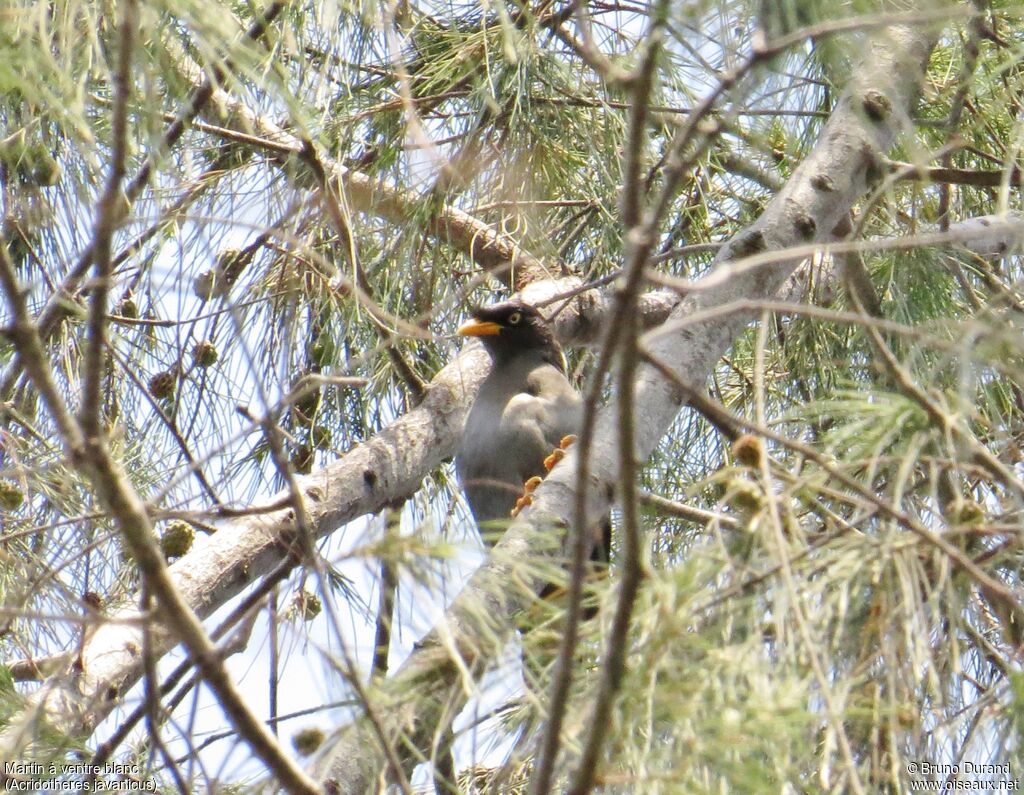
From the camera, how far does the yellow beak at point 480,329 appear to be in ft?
15.2

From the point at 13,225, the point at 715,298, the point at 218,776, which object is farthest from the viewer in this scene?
the point at 13,225

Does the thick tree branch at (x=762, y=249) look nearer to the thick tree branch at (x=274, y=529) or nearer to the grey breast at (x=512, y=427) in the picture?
the thick tree branch at (x=274, y=529)

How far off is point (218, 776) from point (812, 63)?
2.30 metres

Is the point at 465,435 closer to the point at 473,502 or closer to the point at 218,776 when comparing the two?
the point at 473,502

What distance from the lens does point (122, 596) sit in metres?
3.96

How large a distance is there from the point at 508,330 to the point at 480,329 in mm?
113

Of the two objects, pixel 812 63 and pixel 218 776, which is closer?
pixel 218 776

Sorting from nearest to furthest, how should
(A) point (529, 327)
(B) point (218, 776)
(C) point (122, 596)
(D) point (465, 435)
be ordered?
(B) point (218, 776)
(C) point (122, 596)
(D) point (465, 435)
(A) point (529, 327)

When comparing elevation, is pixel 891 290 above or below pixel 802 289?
below

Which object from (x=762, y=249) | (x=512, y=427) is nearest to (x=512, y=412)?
(x=512, y=427)

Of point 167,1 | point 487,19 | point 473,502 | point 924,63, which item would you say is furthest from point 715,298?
point 473,502

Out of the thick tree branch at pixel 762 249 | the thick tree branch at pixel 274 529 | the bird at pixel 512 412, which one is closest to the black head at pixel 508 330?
the bird at pixel 512 412

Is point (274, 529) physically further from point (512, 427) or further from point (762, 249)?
point (512, 427)

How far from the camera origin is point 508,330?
468 centimetres
